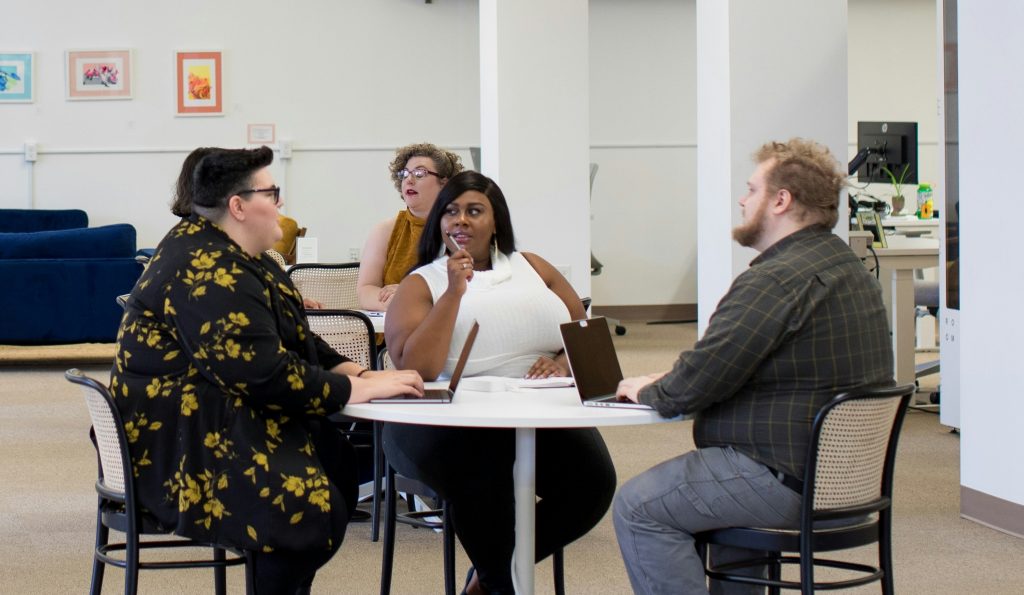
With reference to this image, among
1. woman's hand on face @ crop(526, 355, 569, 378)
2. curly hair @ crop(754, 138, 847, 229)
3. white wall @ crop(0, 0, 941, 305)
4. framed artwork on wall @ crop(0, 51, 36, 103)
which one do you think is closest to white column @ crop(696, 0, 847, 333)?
woman's hand on face @ crop(526, 355, 569, 378)

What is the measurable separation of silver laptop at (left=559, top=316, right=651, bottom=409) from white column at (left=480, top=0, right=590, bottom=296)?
13.0 ft

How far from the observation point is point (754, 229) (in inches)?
95.8

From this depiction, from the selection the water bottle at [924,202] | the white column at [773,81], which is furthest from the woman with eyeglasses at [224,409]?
the water bottle at [924,202]

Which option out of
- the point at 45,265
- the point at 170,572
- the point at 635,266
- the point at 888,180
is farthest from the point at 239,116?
the point at 170,572

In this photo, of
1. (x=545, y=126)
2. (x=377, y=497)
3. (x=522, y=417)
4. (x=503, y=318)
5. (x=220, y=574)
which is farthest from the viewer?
(x=545, y=126)

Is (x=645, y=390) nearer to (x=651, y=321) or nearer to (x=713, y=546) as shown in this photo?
(x=713, y=546)

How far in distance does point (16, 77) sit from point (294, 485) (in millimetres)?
9135

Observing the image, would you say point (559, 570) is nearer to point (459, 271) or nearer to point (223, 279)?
point (459, 271)

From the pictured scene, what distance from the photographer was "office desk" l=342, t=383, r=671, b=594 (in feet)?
7.20

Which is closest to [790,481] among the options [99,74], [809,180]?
[809,180]

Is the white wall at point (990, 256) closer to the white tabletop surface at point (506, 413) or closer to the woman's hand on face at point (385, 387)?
the white tabletop surface at point (506, 413)

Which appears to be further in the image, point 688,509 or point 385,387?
point 385,387

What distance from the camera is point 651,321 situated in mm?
11070

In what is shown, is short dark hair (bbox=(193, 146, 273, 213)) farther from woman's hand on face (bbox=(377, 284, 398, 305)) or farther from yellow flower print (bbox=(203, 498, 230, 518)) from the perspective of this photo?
woman's hand on face (bbox=(377, 284, 398, 305))
